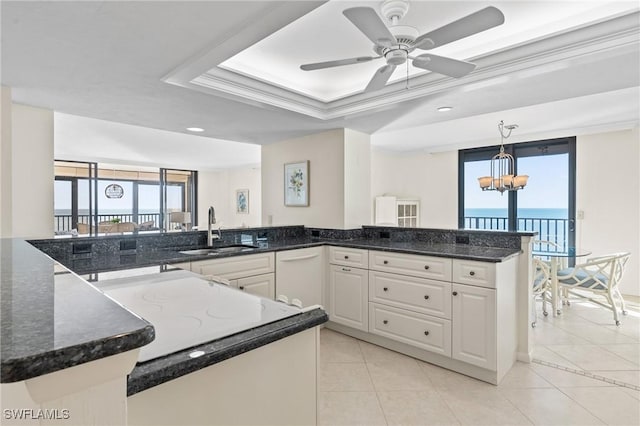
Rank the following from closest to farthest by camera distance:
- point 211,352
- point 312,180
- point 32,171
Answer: point 211,352 < point 32,171 < point 312,180

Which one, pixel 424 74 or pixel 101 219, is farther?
pixel 101 219

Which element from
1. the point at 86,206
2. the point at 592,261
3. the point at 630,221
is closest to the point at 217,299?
the point at 592,261

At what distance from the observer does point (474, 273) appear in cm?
247

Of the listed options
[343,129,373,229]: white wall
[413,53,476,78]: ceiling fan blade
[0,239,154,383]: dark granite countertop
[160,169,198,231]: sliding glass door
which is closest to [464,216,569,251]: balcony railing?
[343,129,373,229]: white wall

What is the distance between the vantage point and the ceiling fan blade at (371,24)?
1.48 metres

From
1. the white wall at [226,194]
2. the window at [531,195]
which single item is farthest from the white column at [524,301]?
the white wall at [226,194]

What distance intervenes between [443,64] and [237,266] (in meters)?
2.08

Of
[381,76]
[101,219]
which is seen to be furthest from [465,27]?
[101,219]

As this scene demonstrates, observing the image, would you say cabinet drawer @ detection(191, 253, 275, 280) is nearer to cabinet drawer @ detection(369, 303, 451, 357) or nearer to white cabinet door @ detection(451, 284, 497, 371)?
cabinet drawer @ detection(369, 303, 451, 357)

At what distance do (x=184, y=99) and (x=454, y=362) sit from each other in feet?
9.74

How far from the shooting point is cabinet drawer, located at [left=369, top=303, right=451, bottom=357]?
263cm

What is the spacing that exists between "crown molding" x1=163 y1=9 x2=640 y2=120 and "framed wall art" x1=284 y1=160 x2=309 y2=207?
1.04 meters

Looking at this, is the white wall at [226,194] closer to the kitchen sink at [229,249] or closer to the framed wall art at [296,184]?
the framed wall art at [296,184]

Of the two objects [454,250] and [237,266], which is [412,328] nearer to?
[454,250]
